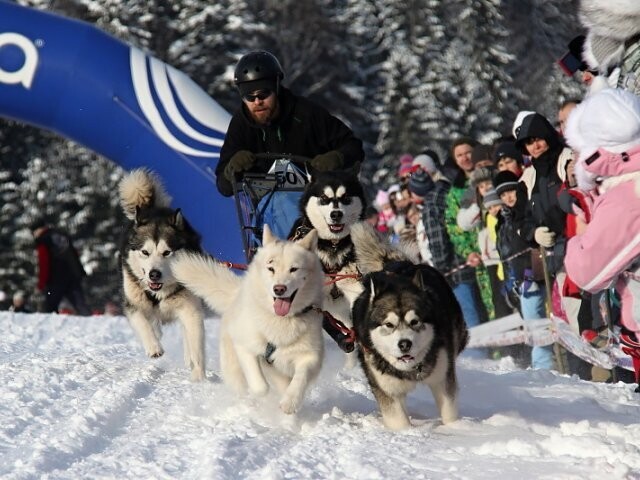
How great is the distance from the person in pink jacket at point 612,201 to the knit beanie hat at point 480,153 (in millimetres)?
5001

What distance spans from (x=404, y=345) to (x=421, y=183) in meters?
5.52

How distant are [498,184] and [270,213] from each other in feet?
7.38

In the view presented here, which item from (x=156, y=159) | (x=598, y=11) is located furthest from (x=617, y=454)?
(x=156, y=159)

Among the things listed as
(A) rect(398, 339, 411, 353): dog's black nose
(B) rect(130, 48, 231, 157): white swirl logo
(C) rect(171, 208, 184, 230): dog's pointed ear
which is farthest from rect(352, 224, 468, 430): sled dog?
(B) rect(130, 48, 231, 157): white swirl logo

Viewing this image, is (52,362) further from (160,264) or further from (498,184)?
(498,184)

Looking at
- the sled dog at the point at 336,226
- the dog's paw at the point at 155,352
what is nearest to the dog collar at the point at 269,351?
the sled dog at the point at 336,226

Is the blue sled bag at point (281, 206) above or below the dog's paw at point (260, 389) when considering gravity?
above

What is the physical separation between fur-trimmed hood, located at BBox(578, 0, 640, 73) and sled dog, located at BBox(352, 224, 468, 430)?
1533mm

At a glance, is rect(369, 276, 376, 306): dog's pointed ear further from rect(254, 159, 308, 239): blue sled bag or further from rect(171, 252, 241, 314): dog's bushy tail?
rect(254, 159, 308, 239): blue sled bag

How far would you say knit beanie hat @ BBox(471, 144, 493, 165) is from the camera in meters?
8.55

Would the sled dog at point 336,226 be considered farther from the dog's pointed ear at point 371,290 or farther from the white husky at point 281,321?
the dog's pointed ear at point 371,290

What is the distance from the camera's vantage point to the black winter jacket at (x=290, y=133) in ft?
19.7

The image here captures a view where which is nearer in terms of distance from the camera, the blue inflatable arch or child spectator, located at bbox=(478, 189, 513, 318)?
child spectator, located at bbox=(478, 189, 513, 318)

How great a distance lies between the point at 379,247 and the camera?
504 centimetres
